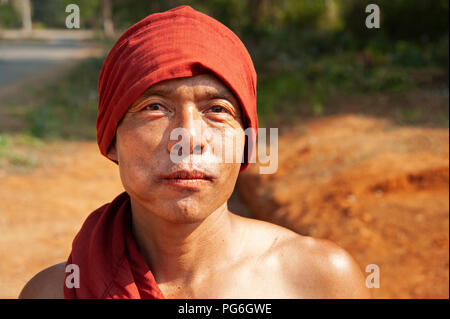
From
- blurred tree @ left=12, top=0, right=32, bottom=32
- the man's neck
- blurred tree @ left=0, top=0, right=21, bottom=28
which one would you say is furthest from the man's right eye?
blurred tree @ left=12, top=0, right=32, bottom=32

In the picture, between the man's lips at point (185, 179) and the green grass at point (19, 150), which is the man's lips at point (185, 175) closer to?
the man's lips at point (185, 179)

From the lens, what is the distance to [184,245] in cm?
167

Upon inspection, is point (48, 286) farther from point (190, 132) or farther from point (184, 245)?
point (190, 132)

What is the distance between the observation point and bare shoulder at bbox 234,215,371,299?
170 centimetres

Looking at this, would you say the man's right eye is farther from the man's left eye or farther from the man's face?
the man's left eye

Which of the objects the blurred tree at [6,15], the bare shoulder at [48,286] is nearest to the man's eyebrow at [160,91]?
the bare shoulder at [48,286]

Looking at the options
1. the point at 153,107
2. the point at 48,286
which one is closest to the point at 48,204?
the point at 48,286

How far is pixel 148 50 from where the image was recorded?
1543 millimetres

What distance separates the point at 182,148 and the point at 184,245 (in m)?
0.38

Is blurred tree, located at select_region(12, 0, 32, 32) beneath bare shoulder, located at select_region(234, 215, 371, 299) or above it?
above

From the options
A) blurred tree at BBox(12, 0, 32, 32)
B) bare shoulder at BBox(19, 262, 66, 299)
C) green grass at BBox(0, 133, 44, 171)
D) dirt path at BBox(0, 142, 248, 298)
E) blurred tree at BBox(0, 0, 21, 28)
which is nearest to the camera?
bare shoulder at BBox(19, 262, 66, 299)

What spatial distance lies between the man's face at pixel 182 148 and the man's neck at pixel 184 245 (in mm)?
151

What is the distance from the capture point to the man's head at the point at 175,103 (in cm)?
147
